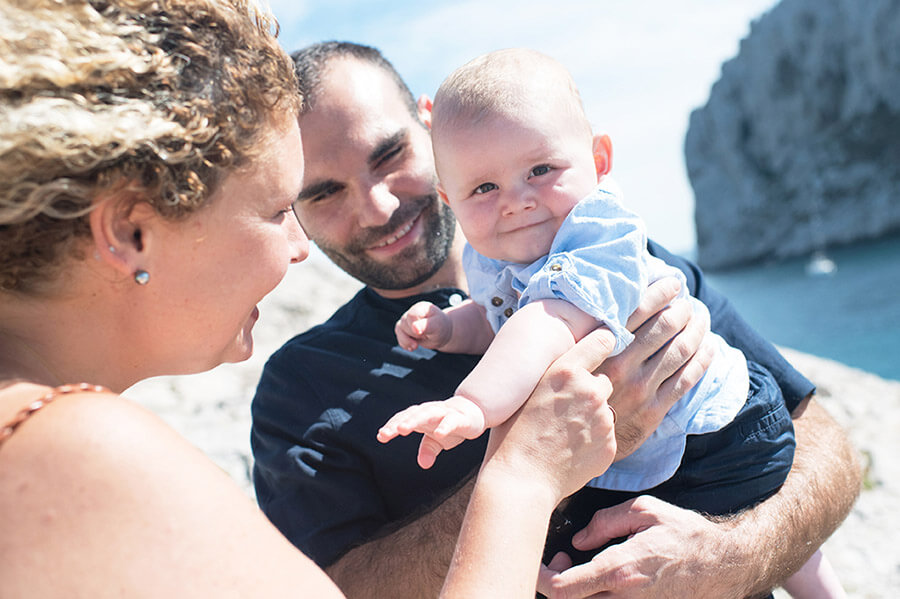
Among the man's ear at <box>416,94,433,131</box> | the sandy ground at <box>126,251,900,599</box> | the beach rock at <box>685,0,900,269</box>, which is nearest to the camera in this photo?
the man's ear at <box>416,94,433,131</box>

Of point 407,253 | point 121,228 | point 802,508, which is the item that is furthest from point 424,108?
point 802,508

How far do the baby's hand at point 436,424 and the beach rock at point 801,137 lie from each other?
54371 millimetres

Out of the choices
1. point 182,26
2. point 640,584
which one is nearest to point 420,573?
point 640,584

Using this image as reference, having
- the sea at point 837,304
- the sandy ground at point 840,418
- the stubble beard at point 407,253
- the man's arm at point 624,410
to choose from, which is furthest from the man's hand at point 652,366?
Result: the sea at point 837,304

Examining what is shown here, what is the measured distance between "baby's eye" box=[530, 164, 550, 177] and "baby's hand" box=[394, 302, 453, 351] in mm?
574

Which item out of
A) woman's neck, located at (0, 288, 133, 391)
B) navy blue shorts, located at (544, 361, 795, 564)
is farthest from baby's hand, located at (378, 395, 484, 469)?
navy blue shorts, located at (544, 361, 795, 564)

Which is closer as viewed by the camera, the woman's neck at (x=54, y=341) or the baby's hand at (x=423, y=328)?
the woman's neck at (x=54, y=341)

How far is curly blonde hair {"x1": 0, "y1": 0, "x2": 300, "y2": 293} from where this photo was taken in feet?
3.79

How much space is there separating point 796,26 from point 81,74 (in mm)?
63978

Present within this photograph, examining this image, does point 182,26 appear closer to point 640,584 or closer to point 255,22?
point 255,22

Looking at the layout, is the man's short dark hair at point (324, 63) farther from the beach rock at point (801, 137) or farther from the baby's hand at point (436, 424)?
the beach rock at point (801, 137)

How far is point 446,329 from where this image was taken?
95.2 inches

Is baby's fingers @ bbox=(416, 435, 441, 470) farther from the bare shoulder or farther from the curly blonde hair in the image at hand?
the curly blonde hair

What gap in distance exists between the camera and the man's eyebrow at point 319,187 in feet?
9.43
